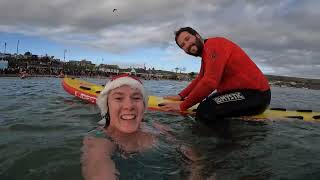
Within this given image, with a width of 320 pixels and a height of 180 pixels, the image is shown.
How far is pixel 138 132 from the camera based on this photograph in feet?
14.4

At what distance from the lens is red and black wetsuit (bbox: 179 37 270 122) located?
6480 mm

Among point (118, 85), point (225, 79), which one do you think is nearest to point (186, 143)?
point (118, 85)

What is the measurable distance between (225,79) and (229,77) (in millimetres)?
91

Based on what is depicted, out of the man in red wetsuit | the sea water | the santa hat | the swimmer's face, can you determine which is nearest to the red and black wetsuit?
the man in red wetsuit

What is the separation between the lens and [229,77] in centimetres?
683

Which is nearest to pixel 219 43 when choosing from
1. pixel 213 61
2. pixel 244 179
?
pixel 213 61

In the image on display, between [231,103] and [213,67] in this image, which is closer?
[213,67]

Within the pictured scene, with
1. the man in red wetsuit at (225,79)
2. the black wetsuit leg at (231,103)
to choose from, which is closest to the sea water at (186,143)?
the black wetsuit leg at (231,103)

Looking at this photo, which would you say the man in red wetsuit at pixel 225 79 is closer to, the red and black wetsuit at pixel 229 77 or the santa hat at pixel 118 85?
the red and black wetsuit at pixel 229 77

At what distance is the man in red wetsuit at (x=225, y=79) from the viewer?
651 cm

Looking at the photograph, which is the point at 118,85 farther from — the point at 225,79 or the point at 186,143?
the point at 225,79

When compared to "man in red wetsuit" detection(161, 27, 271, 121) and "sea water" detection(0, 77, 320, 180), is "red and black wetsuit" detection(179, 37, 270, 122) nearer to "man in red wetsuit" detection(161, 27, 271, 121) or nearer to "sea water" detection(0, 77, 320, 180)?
"man in red wetsuit" detection(161, 27, 271, 121)

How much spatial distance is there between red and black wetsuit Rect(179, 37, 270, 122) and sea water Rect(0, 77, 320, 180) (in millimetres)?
518

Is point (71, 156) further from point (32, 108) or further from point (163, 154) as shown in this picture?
point (32, 108)
